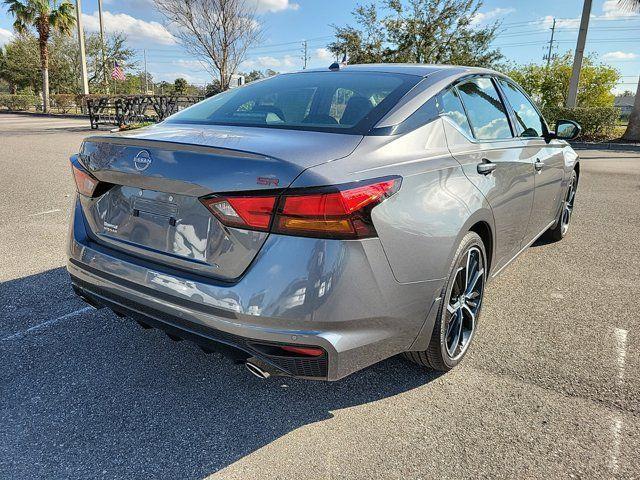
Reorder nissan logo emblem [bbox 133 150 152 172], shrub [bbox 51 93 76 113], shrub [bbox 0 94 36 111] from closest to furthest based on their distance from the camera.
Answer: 1. nissan logo emblem [bbox 133 150 152 172]
2. shrub [bbox 51 93 76 113]
3. shrub [bbox 0 94 36 111]

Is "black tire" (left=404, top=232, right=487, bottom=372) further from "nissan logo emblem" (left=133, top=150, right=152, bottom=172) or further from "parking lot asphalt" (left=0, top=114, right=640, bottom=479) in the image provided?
"nissan logo emblem" (left=133, top=150, right=152, bottom=172)

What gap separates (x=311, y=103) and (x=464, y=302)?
1.40 metres

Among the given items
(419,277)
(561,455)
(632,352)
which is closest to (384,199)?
(419,277)

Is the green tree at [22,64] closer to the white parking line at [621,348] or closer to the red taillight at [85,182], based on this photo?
the red taillight at [85,182]

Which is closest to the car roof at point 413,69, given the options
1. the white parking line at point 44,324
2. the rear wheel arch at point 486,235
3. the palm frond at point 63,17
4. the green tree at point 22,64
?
the rear wheel arch at point 486,235

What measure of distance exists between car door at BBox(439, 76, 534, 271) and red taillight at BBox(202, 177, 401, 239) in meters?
0.86

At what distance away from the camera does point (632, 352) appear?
2969 mm

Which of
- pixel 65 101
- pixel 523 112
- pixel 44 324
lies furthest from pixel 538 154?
pixel 65 101

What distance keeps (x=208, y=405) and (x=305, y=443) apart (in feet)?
1.78

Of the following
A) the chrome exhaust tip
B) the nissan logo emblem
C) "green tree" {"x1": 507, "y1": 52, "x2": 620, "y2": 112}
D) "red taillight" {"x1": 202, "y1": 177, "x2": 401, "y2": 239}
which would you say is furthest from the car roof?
"green tree" {"x1": 507, "y1": 52, "x2": 620, "y2": 112}

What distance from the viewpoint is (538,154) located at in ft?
12.1

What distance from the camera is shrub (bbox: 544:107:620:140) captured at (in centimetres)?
1923

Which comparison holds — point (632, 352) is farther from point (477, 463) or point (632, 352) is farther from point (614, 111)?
point (614, 111)

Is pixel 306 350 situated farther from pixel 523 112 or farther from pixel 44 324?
pixel 523 112
